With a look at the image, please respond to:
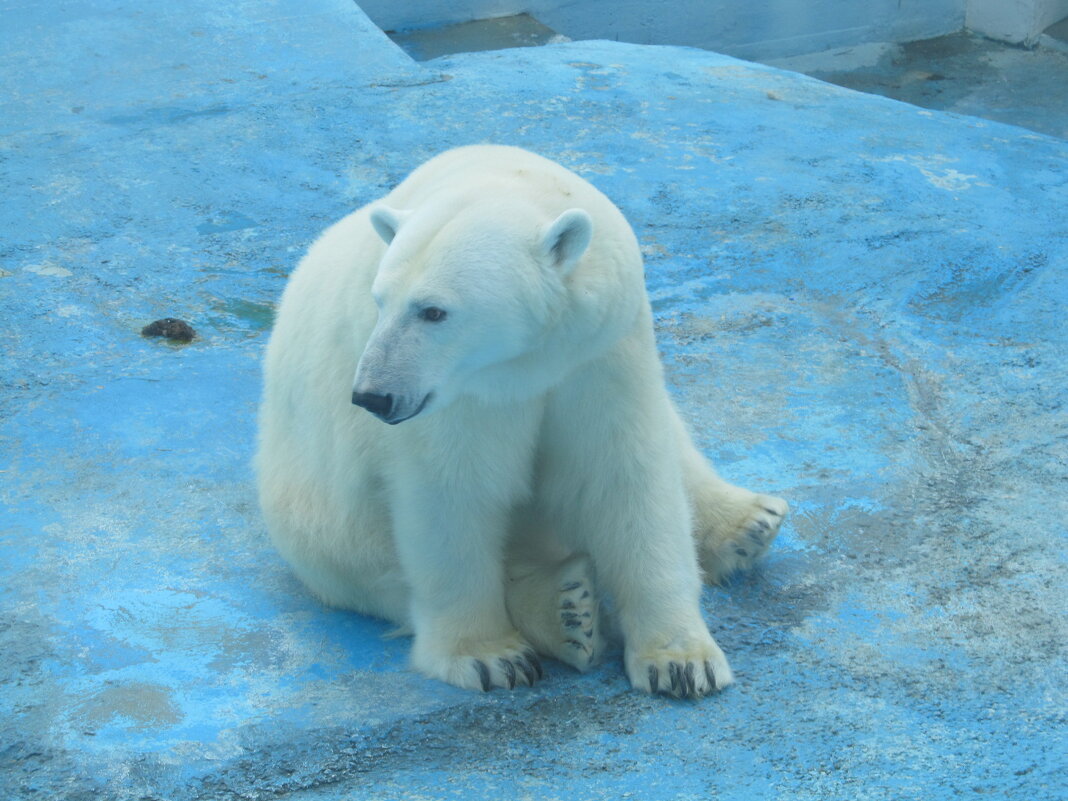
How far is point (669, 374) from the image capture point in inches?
177

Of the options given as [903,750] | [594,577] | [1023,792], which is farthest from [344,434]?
[1023,792]

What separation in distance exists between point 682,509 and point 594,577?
256 millimetres

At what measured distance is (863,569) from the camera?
328cm

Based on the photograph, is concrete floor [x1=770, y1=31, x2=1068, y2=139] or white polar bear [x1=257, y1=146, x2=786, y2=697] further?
concrete floor [x1=770, y1=31, x2=1068, y2=139]

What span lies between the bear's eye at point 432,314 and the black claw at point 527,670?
2.80ft

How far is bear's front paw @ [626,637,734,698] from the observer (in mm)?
2672

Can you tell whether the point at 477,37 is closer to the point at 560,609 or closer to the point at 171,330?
the point at 171,330

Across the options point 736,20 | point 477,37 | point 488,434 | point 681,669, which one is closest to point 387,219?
point 488,434

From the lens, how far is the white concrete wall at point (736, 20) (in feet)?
33.7

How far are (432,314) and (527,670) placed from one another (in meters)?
0.89

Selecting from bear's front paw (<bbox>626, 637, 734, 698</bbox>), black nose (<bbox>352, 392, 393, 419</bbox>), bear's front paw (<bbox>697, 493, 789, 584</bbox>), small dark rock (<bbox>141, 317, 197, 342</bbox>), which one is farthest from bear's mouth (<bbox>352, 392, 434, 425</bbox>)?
small dark rock (<bbox>141, 317, 197, 342</bbox>)

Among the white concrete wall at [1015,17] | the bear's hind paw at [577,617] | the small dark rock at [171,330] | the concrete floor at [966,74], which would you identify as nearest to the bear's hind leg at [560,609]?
the bear's hind paw at [577,617]

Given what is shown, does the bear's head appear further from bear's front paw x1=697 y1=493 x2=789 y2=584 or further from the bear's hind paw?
bear's front paw x1=697 y1=493 x2=789 y2=584

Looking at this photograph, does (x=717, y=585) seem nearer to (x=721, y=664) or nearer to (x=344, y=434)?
(x=721, y=664)
